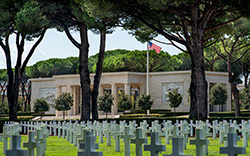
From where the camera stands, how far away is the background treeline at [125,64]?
5981 centimetres

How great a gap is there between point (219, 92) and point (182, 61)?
62.7ft

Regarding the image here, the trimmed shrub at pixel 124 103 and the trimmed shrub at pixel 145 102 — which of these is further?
the trimmed shrub at pixel 124 103

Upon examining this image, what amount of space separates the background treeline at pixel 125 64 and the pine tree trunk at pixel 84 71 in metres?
30.0

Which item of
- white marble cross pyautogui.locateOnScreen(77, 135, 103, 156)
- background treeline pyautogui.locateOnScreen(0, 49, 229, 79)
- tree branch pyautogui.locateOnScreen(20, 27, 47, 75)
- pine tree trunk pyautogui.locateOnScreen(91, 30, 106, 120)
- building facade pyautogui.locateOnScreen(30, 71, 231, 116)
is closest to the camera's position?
white marble cross pyautogui.locateOnScreen(77, 135, 103, 156)

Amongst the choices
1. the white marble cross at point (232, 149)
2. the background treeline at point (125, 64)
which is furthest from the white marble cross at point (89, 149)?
the background treeline at point (125, 64)

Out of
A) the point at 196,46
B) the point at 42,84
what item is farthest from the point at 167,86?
the point at 196,46

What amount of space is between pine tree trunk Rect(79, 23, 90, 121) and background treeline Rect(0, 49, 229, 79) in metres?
30.0

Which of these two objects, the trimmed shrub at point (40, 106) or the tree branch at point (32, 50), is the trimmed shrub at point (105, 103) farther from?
the tree branch at point (32, 50)

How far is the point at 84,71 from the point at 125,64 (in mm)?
32609

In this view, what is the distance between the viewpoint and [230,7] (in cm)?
2305

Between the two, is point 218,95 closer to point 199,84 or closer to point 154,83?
point 154,83

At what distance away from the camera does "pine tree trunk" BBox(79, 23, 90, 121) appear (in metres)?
28.4

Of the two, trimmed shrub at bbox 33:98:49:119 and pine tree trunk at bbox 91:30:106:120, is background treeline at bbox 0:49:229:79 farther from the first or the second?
pine tree trunk at bbox 91:30:106:120

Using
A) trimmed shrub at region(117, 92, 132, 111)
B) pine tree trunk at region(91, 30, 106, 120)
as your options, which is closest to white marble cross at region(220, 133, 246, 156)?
pine tree trunk at region(91, 30, 106, 120)
